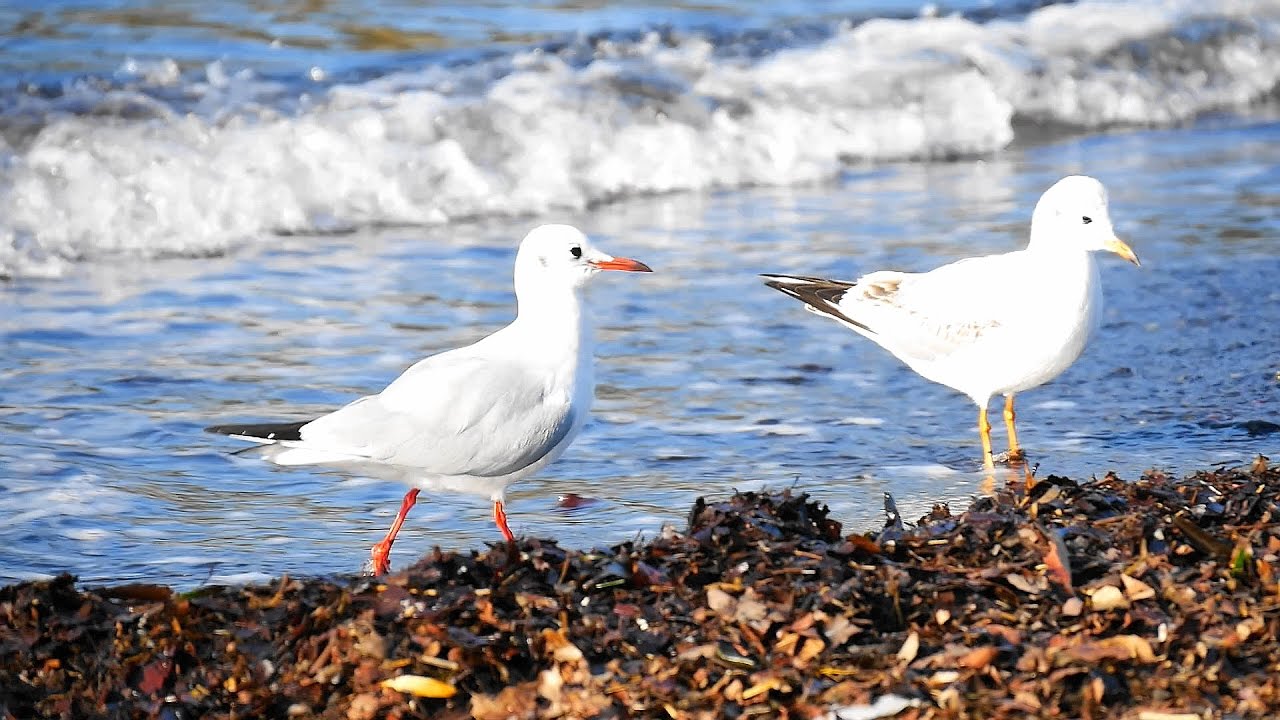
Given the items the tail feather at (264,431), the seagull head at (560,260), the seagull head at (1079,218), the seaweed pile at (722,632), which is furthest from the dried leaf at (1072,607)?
the seagull head at (1079,218)

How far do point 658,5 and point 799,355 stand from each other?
31.6 feet

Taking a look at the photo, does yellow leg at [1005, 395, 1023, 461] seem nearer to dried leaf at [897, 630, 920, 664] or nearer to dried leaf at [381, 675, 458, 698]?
dried leaf at [897, 630, 920, 664]

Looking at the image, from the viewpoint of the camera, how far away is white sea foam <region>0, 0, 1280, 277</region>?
416 inches

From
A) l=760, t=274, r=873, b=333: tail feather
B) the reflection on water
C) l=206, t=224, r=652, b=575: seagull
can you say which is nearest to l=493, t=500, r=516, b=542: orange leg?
l=206, t=224, r=652, b=575: seagull

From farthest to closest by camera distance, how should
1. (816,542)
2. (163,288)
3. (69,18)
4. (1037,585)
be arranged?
1. (69,18)
2. (163,288)
3. (816,542)
4. (1037,585)

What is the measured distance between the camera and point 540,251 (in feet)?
18.1

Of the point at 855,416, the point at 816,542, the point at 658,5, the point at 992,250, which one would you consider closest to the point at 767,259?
the point at 992,250

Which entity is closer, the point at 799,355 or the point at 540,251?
the point at 540,251

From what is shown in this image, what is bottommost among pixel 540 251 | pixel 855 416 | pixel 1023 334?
pixel 855 416

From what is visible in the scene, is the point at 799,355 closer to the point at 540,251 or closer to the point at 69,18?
the point at 540,251

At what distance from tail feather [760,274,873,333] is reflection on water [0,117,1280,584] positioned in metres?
0.37

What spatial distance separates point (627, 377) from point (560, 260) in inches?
69.5

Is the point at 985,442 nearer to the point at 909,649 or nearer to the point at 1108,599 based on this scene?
the point at 1108,599

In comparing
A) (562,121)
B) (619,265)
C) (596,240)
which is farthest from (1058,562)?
(562,121)
